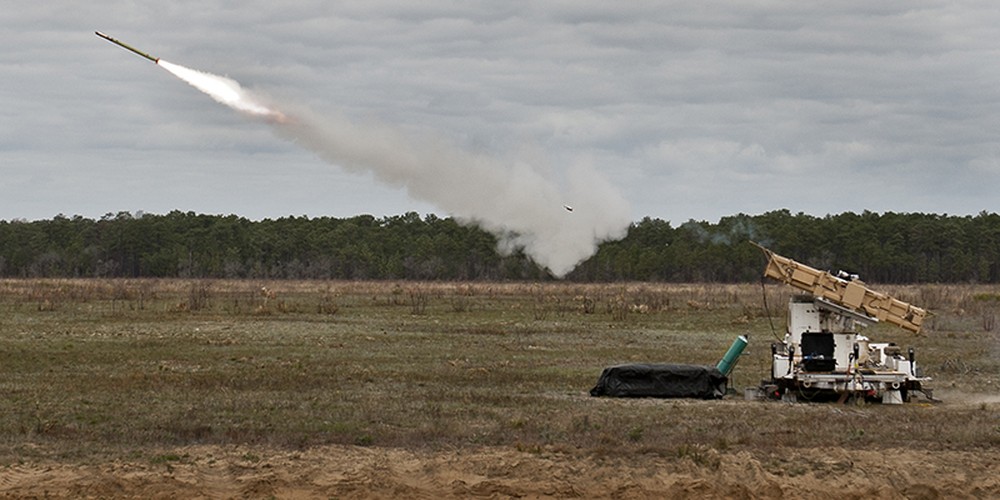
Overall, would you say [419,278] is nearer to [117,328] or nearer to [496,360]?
[117,328]

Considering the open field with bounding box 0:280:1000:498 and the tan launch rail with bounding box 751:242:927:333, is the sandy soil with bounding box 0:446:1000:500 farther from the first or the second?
the tan launch rail with bounding box 751:242:927:333

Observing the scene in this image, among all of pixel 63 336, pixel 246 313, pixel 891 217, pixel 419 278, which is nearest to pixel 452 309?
pixel 246 313

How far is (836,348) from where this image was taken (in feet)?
90.3

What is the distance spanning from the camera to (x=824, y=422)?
2309 cm

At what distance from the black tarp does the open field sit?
787mm

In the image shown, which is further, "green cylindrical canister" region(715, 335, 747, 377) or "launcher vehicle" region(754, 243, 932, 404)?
"green cylindrical canister" region(715, 335, 747, 377)

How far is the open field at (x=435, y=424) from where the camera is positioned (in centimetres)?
1839

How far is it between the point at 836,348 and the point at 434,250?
9419cm

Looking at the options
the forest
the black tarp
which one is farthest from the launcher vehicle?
the forest

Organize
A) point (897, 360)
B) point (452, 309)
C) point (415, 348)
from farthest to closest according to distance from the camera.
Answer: point (452, 309) → point (415, 348) → point (897, 360)

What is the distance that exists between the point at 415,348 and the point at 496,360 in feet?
13.7

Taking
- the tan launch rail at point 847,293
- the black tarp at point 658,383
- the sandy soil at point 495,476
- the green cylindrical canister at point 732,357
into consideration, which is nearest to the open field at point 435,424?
the sandy soil at point 495,476

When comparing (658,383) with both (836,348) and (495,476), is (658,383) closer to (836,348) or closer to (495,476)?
(836,348)

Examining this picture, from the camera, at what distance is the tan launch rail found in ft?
89.9
